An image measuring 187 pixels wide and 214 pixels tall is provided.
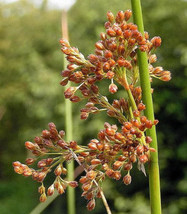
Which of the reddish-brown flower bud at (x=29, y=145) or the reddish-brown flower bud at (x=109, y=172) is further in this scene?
the reddish-brown flower bud at (x=29, y=145)

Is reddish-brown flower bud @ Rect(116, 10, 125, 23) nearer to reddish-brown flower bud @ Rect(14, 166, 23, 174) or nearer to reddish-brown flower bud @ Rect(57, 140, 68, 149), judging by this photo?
reddish-brown flower bud @ Rect(57, 140, 68, 149)

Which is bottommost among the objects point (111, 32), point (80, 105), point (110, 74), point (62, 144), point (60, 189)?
point (60, 189)

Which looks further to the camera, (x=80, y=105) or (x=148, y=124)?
(x=80, y=105)

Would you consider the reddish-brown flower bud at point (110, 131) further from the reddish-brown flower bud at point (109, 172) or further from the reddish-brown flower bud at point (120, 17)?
the reddish-brown flower bud at point (120, 17)

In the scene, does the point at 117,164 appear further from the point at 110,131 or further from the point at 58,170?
the point at 58,170

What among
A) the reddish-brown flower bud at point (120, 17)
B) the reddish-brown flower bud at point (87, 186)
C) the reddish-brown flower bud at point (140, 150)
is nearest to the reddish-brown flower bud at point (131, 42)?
the reddish-brown flower bud at point (120, 17)

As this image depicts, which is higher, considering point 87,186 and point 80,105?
point 80,105

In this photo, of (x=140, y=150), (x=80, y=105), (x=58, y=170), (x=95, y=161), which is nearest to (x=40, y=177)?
(x=58, y=170)
